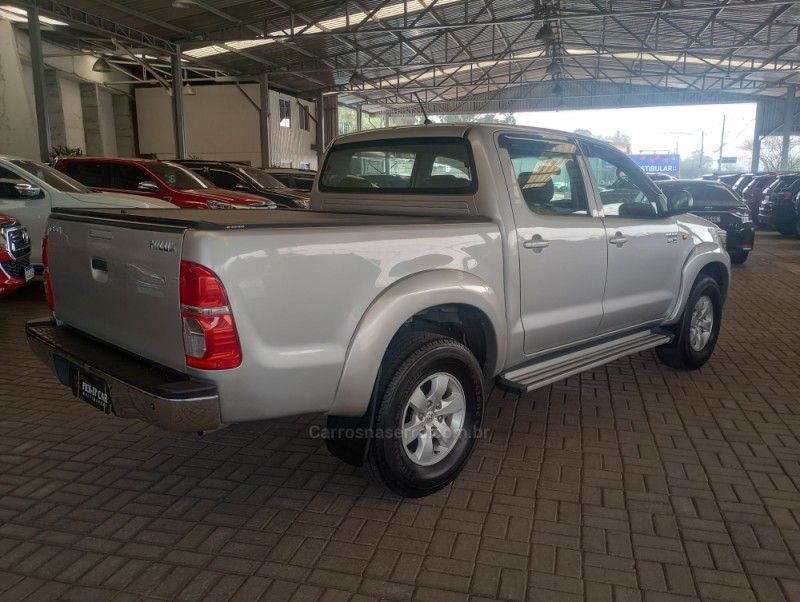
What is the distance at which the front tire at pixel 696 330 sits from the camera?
5125 millimetres

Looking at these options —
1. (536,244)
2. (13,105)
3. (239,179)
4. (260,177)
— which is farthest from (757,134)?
(536,244)

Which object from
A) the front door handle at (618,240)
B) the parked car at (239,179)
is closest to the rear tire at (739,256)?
the parked car at (239,179)

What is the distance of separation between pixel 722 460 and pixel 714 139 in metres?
63.4

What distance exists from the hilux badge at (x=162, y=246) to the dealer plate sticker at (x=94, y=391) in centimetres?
68

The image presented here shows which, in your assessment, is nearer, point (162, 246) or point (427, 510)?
point (162, 246)

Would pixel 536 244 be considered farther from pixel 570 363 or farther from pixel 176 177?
pixel 176 177

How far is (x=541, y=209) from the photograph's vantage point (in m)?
3.83

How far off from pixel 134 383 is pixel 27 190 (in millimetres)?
6835

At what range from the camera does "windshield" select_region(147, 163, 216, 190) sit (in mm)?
10922

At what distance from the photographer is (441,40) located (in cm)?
2353

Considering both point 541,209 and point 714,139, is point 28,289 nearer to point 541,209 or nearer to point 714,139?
point 541,209

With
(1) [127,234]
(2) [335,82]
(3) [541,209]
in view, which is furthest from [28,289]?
(2) [335,82]

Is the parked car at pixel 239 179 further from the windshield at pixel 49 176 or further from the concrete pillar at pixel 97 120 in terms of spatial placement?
the concrete pillar at pixel 97 120

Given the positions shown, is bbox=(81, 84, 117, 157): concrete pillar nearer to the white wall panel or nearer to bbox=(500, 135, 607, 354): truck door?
the white wall panel
